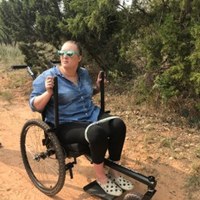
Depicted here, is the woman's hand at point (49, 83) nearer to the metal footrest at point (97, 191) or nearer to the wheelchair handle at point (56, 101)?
the wheelchair handle at point (56, 101)

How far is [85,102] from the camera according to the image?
3504 mm

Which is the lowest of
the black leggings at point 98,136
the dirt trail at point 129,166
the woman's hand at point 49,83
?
the dirt trail at point 129,166

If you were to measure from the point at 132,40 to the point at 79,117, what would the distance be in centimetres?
281

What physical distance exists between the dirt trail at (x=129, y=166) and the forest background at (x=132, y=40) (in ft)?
2.30

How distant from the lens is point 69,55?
10.9 feet

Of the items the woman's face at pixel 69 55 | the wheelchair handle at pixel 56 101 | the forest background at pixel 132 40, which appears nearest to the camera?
the wheelchair handle at pixel 56 101

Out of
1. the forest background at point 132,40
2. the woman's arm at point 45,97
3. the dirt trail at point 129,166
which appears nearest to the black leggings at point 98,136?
the woman's arm at point 45,97

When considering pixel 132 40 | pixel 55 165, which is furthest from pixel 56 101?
pixel 132 40

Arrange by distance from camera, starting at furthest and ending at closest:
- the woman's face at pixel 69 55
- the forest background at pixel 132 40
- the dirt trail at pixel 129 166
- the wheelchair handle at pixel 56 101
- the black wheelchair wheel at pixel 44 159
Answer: the forest background at pixel 132 40 → the dirt trail at pixel 129 166 → the woman's face at pixel 69 55 → the black wheelchair wheel at pixel 44 159 → the wheelchair handle at pixel 56 101

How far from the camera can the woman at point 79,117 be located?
315 cm

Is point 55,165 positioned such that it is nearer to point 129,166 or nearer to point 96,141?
point 129,166

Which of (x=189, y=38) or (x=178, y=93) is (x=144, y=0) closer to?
(x=189, y=38)

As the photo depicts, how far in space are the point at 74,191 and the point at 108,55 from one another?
3.56 metres

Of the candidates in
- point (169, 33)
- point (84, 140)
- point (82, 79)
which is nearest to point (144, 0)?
point (169, 33)
